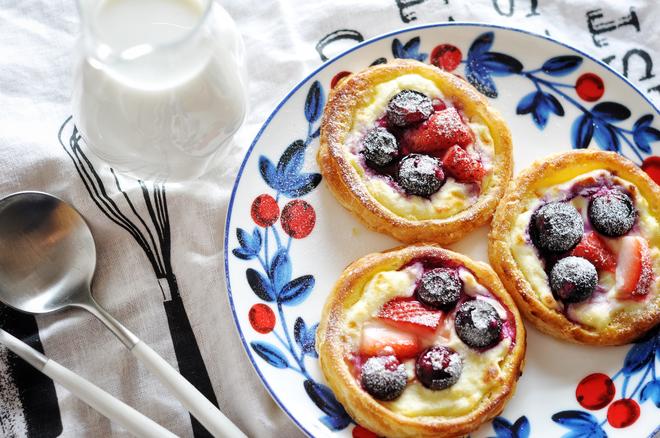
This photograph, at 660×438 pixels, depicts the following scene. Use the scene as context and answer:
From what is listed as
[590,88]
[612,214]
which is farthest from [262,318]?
[590,88]

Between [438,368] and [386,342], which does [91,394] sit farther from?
[438,368]

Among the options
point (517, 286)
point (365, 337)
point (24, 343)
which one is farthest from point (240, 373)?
point (517, 286)

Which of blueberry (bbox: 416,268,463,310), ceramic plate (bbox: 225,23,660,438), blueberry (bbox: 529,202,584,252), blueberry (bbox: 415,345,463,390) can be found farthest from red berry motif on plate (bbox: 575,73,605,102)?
blueberry (bbox: 415,345,463,390)

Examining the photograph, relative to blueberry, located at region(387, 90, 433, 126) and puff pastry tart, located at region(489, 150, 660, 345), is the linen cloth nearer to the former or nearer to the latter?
blueberry, located at region(387, 90, 433, 126)

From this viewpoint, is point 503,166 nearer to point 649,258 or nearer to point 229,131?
point 649,258

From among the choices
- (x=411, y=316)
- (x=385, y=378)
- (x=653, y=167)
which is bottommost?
(x=385, y=378)

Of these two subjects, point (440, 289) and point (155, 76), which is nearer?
point (155, 76)
